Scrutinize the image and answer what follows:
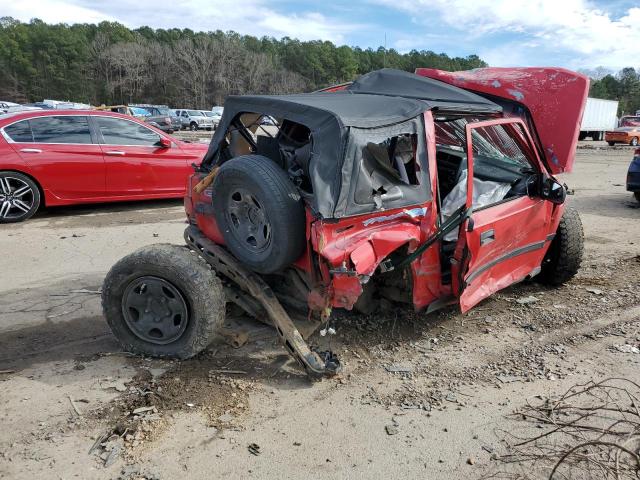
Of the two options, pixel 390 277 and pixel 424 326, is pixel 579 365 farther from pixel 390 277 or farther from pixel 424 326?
pixel 390 277

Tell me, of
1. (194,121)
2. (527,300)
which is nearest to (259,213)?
(527,300)

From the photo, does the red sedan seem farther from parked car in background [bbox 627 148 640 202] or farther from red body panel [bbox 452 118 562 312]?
parked car in background [bbox 627 148 640 202]

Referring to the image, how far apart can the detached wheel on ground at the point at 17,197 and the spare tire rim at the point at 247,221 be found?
553 centimetres

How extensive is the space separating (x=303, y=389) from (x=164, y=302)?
110cm

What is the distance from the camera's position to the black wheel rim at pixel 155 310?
134 inches

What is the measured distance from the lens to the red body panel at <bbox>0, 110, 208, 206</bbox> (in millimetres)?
7535

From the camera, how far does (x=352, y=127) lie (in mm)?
3158

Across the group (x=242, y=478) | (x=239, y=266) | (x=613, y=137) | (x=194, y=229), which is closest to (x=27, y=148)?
(x=194, y=229)

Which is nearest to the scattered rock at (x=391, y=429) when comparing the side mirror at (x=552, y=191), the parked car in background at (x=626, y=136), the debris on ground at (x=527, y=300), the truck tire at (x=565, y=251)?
the debris on ground at (x=527, y=300)

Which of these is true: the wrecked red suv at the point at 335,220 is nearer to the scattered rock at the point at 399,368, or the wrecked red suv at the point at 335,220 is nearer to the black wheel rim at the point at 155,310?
the black wheel rim at the point at 155,310

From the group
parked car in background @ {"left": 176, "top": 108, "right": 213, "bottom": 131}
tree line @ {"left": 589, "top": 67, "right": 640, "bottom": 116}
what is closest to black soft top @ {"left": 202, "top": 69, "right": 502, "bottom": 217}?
parked car in background @ {"left": 176, "top": 108, "right": 213, "bottom": 131}

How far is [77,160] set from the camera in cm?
776

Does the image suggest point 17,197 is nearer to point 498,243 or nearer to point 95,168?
point 95,168

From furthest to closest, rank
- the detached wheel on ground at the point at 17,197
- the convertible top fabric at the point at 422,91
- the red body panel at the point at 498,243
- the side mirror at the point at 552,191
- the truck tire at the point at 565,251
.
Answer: the detached wheel on ground at the point at 17,197, the truck tire at the point at 565,251, the side mirror at the point at 552,191, the convertible top fabric at the point at 422,91, the red body panel at the point at 498,243
